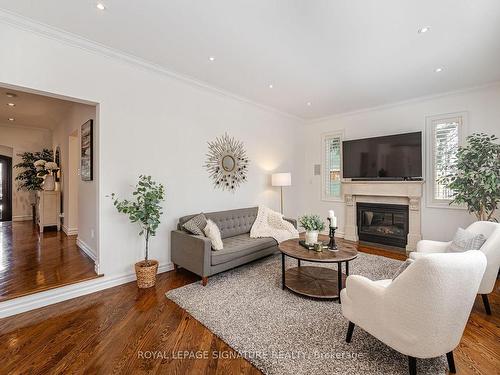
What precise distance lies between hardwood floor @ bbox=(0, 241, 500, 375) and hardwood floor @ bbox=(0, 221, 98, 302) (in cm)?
36

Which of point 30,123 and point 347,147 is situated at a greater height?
point 30,123

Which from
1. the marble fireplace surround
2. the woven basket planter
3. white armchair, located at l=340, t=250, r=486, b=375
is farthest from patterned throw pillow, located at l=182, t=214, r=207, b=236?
the marble fireplace surround

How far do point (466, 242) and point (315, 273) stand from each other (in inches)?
66.8

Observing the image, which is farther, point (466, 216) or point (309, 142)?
point (309, 142)

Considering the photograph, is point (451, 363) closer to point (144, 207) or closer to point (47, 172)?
point (144, 207)

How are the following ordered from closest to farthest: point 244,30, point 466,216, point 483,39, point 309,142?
1. point 244,30
2. point 483,39
3. point 466,216
4. point 309,142

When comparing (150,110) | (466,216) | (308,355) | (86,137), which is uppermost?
(150,110)

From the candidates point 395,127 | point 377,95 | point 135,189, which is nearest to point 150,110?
point 135,189

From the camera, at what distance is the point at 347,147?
17.8ft

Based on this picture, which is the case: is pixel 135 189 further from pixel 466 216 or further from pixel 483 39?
pixel 466 216

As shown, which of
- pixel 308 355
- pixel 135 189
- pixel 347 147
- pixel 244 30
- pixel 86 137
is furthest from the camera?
pixel 347 147

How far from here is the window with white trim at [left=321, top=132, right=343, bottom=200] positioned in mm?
5781

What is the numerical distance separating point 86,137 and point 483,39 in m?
5.38

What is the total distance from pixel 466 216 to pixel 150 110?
18.2ft
